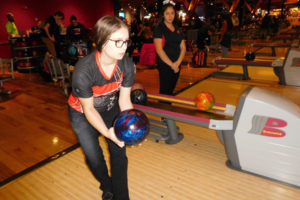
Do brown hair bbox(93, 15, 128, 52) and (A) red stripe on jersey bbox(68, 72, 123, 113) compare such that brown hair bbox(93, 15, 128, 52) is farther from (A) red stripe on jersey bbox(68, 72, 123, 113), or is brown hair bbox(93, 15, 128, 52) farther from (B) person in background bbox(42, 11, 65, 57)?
(B) person in background bbox(42, 11, 65, 57)

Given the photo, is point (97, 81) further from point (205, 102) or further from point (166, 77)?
point (166, 77)

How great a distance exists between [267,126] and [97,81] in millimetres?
1362

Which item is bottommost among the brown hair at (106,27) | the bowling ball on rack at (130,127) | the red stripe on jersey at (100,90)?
the bowling ball on rack at (130,127)

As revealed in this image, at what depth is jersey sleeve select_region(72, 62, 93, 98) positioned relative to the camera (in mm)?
1180

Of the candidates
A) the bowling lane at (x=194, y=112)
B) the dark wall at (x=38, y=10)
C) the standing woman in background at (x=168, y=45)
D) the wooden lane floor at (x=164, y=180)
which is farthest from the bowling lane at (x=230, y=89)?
the dark wall at (x=38, y=10)

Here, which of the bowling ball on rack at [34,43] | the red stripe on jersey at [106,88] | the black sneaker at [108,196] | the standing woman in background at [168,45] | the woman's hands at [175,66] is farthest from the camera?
the bowling ball on rack at [34,43]

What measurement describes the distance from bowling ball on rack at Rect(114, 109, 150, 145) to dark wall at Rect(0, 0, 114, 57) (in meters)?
9.75

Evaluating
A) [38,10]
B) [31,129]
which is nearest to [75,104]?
[31,129]

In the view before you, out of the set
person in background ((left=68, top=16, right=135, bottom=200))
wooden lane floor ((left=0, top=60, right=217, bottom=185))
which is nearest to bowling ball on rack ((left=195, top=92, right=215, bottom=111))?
person in background ((left=68, top=16, right=135, bottom=200))

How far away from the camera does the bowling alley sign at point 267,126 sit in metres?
1.64

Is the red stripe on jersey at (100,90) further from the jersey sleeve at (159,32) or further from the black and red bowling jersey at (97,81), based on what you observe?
the jersey sleeve at (159,32)

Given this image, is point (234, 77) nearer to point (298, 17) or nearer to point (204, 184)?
point (204, 184)

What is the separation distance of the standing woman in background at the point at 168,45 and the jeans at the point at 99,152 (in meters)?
1.36

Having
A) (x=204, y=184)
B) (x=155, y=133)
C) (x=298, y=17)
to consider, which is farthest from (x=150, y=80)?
(x=298, y=17)
